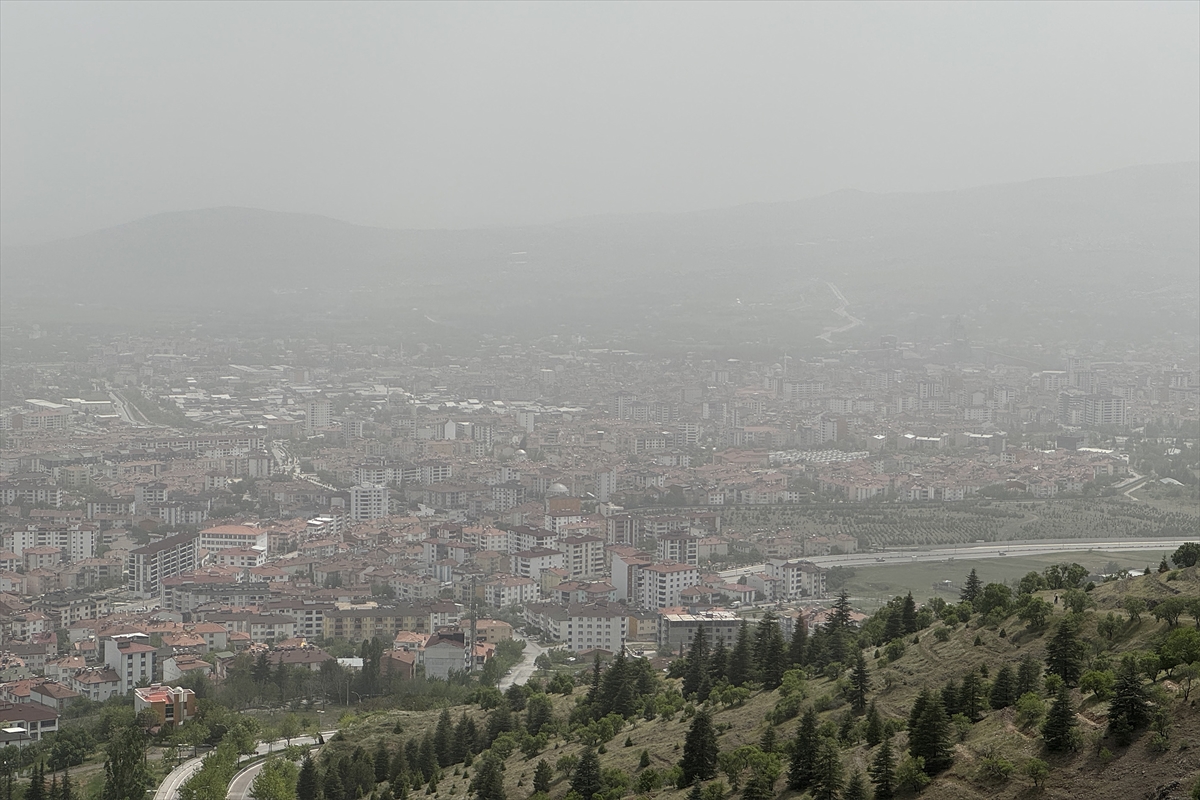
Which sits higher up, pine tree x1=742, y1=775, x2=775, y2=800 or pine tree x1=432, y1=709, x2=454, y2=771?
pine tree x1=742, y1=775, x2=775, y2=800

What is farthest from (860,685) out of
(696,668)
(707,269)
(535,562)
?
(707,269)

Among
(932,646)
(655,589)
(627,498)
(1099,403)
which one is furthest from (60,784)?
(1099,403)

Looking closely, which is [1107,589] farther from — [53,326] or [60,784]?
[53,326]

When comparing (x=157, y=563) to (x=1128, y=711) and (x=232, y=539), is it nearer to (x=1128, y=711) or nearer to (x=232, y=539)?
(x=232, y=539)

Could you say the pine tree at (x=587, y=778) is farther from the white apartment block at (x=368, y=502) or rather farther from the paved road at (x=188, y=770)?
the white apartment block at (x=368, y=502)

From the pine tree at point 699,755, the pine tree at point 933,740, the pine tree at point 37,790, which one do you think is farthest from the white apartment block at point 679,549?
the pine tree at point 933,740

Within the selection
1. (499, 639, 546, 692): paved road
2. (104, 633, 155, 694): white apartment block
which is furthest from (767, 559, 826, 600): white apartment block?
(104, 633, 155, 694): white apartment block

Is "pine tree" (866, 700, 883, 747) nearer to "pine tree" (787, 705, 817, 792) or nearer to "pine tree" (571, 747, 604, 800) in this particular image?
"pine tree" (787, 705, 817, 792)
